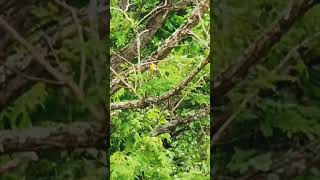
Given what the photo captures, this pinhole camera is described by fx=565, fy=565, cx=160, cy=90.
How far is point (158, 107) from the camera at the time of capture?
2.54 meters

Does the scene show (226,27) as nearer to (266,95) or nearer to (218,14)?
(218,14)

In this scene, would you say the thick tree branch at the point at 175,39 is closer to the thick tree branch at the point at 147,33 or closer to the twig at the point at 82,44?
the thick tree branch at the point at 147,33

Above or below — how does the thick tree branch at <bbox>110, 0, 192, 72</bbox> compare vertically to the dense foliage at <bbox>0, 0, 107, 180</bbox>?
above

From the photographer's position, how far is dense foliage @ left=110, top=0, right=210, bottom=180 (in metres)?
2.34

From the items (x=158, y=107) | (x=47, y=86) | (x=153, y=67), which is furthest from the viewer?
(x=158, y=107)

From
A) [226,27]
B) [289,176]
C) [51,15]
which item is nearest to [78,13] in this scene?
[51,15]

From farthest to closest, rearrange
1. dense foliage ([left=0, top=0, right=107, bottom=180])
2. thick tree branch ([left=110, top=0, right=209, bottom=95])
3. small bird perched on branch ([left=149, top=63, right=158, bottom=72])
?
small bird perched on branch ([left=149, top=63, right=158, bottom=72]) → thick tree branch ([left=110, top=0, right=209, bottom=95]) → dense foliage ([left=0, top=0, right=107, bottom=180])

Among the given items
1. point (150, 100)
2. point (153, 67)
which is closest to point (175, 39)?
point (153, 67)

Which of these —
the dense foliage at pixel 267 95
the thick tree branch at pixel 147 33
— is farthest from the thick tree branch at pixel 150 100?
the dense foliage at pixel 267 95

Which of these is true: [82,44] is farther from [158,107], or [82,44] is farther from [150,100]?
[158,107]

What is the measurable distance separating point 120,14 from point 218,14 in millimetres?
1343

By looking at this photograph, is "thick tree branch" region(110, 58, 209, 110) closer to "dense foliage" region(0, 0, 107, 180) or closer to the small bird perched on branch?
the small bird perched on branch

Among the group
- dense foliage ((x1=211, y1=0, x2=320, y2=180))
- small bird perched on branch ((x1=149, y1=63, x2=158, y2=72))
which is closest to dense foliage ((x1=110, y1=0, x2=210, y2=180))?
small bird perched on branch ((x1=149, y1=63, x2=158, y2=72))

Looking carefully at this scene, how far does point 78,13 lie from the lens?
995mm
